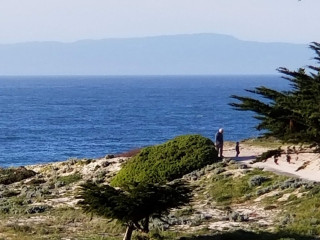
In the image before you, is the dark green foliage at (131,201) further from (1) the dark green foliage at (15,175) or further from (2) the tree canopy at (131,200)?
(1) the dark green foliage at (15,175)

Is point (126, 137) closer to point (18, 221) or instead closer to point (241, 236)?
point (18, 221)

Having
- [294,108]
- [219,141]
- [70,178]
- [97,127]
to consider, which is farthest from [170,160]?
[97,127]

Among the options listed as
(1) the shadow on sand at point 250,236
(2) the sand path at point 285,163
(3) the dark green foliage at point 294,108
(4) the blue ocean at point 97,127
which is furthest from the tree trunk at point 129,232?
(4) the blue ocean at point 97,127

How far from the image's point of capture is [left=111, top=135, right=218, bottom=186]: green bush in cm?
3086

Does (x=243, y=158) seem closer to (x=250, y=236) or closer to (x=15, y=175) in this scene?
(x=15, y=175)

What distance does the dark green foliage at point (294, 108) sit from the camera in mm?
12383

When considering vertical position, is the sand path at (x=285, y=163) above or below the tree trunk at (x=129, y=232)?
below

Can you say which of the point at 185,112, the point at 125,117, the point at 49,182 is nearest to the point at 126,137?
the point at 125,117

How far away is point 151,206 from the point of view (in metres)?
17.2

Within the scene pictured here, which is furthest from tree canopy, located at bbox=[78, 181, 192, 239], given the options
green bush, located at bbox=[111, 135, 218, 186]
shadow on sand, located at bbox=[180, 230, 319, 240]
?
green bush, located at bbox=[111, 135, 218, 186]

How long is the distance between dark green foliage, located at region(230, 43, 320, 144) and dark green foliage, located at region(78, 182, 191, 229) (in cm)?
434

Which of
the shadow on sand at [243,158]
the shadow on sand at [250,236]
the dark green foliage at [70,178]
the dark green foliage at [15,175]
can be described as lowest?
Result: the dark green foliage at [15,175]

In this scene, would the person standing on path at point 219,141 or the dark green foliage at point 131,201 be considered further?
the person standing on path at point 219,141

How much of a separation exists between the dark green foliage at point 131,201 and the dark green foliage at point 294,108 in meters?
4.34
